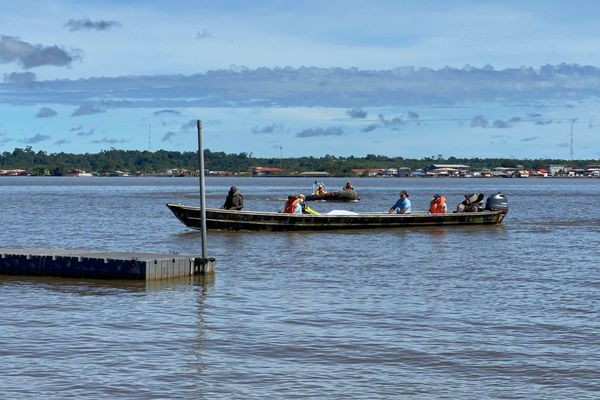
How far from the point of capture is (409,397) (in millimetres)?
14875

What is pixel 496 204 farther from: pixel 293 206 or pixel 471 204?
pixel 293 206

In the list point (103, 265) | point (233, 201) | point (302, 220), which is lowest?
point (103, 265)

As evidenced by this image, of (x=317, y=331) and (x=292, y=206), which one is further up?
(x=292, y=206)

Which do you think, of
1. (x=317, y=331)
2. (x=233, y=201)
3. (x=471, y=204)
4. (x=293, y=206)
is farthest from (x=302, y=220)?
(x=317, y=331)

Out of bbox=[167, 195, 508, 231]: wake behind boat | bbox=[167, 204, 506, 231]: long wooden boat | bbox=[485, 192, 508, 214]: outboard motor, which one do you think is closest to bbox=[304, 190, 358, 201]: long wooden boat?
bbox=[485, 192, 508, 214]: outboard motor

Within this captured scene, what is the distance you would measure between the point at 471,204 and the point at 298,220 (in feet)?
34.9

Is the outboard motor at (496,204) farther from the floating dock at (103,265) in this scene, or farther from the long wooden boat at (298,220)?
the floating dock at (103,265)

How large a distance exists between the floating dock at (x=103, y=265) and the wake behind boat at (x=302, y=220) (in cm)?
1583

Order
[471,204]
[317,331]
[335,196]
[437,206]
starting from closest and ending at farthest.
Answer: [317,331] → [437,206] → [471,204] → [335,196]

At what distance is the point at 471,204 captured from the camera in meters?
51.3

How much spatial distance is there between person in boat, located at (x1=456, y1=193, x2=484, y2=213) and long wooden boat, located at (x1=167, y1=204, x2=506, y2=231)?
1.30 meters

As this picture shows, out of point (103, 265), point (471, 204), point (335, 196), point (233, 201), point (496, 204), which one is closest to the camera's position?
point (103, 265)

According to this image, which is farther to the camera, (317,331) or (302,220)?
(302,220)

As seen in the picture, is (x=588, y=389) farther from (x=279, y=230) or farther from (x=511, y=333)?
(x=279, y=230)
